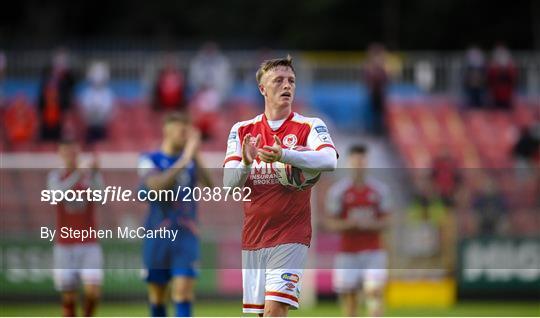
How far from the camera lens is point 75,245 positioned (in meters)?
15.8

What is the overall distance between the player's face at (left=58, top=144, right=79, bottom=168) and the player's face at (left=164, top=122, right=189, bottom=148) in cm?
182

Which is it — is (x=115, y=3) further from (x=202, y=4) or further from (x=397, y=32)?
(x=397, y=32)

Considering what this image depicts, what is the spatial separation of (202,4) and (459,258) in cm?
1625

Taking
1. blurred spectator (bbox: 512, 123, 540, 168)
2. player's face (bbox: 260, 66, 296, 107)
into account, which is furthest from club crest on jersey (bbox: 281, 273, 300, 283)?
blurred spectator (bbox: 512, 123, 540, 168)

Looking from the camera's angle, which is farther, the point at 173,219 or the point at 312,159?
the point at 173,219

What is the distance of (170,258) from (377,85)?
13.9 metres

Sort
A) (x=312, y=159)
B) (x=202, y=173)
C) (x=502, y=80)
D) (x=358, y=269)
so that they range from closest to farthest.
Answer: (x=312, y=159) < (x=202, y=173) < (x=358, y=269) < (x=502, y=80)

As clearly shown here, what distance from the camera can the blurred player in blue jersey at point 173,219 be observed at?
13922 millimetres

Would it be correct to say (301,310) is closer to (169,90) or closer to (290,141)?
(169,90)

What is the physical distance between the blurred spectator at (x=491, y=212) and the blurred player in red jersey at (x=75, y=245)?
8.69 meters

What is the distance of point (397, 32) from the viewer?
118ft

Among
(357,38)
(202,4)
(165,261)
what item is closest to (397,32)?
(357,38)

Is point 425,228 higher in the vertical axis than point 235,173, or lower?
higher

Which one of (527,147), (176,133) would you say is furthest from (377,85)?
(176,133)
